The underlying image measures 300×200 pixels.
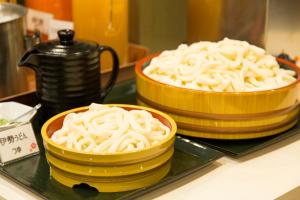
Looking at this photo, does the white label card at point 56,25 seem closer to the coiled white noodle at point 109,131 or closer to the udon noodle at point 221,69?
the udon noodle at point 221,69

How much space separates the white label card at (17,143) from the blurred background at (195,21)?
19.8 inches

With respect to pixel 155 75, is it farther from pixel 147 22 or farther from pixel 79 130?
pixel 147 22

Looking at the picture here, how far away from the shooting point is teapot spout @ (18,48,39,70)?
1.11m

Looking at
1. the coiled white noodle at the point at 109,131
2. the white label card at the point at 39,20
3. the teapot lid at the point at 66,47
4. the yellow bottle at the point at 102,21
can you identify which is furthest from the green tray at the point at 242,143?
the white label card at the point at 39,20

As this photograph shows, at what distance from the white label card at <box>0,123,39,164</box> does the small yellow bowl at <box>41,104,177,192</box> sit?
0.10 metres

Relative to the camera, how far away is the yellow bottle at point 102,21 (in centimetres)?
144

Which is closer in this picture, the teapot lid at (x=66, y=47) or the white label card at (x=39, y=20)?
the teapot lid at (x=66, y=47)

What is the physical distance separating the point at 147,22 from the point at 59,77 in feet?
2.49

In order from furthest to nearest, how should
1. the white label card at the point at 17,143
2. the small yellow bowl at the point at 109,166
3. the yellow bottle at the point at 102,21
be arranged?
the yellow bottle at the point at 102,21, the white label card at the point at 17,143, the small yellow bowl at the point at 109,166

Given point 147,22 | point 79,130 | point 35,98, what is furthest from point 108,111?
point 147,22

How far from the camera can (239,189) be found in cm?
94

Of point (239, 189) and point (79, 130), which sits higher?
point (79, 130)

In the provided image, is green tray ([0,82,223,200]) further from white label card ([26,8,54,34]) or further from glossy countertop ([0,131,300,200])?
white label card ([26,8,54,34])

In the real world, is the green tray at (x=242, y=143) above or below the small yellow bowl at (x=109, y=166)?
below
